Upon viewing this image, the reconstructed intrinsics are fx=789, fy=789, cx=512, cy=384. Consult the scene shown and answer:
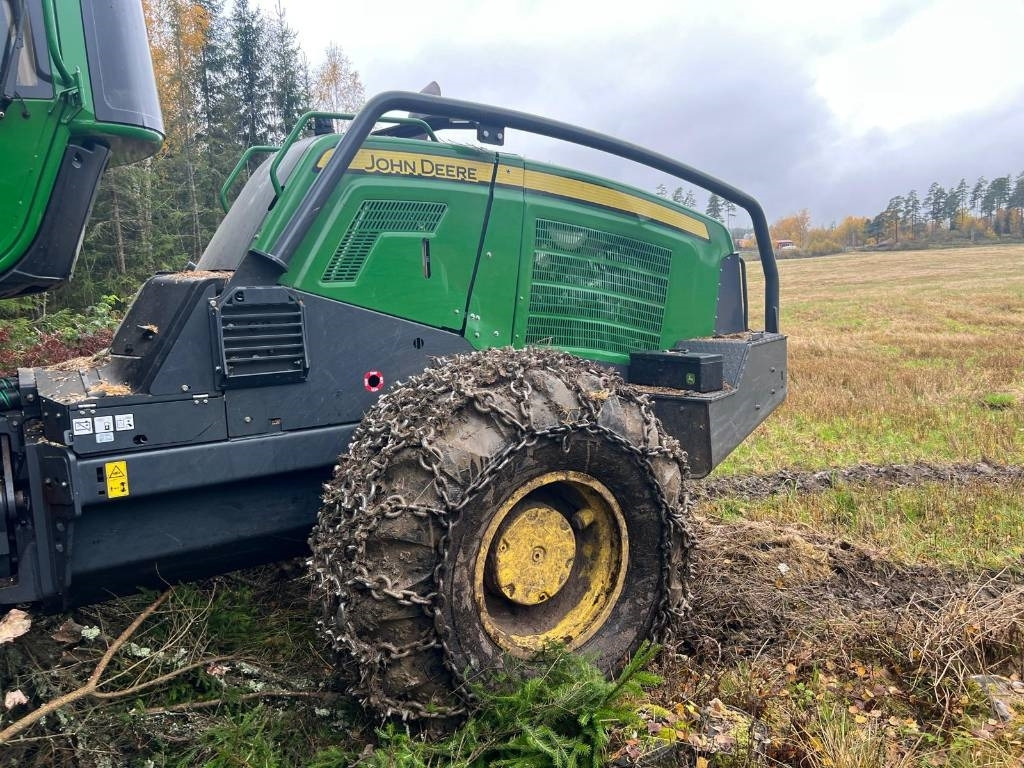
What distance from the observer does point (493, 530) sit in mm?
2711

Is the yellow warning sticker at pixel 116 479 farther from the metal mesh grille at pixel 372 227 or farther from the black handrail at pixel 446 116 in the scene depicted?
the metal mesh grille at pixel 372 227

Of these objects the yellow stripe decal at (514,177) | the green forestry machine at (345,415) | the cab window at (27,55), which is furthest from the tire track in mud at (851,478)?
the cab window at (27,55)

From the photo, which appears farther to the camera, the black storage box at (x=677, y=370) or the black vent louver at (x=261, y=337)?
the black storage box at (x=677, y=370)

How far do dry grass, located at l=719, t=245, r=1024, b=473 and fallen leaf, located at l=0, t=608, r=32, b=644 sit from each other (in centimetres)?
533

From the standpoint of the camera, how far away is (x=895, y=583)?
4141mm

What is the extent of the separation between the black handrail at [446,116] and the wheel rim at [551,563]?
1.30 metres

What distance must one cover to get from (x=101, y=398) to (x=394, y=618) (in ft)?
4.00

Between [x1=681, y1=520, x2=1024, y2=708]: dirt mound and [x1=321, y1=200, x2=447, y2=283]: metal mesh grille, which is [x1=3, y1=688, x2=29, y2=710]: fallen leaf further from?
[x1=681, y1=520, x2=1024, y2=708]: dirt mound

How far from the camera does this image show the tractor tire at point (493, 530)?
2.50 metres

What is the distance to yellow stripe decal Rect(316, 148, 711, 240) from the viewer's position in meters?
3.25

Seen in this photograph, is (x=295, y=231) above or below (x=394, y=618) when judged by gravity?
above

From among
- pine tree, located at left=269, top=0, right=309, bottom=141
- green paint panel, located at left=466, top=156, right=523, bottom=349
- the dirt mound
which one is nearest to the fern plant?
the dirt mound

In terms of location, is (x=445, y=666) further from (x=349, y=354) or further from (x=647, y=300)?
(x=647, y=300)

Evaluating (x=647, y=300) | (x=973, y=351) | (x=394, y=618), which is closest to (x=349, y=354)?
(x=394, y=618)
